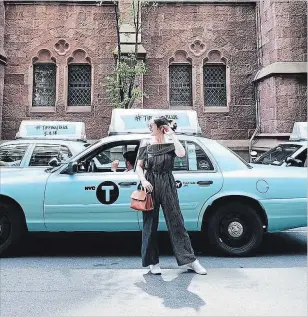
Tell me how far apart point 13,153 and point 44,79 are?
23.3 feet

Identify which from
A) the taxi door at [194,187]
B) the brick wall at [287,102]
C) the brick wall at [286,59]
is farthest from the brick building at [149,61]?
the taxi door at [194,187]

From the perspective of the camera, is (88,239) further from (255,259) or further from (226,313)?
(226,313)

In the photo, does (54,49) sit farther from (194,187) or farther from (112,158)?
(194,187)

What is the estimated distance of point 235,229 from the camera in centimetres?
509

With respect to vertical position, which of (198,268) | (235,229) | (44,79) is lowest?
(198,268)

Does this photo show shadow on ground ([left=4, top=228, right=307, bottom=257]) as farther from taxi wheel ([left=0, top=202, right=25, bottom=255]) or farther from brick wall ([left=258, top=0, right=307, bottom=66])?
→ brick wall ([left=258, top=0, right=307, bottom=66])

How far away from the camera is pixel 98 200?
16.3 ft

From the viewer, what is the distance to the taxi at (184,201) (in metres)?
4.96

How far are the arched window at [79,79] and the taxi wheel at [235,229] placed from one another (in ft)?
30.8

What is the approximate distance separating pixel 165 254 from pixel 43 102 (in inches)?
385

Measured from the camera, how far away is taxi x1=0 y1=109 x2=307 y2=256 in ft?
16.3

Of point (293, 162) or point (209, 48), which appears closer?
point (293, 162)

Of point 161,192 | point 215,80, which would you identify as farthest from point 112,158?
point 215,80

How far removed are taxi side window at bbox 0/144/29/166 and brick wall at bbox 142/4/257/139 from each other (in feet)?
22.0
